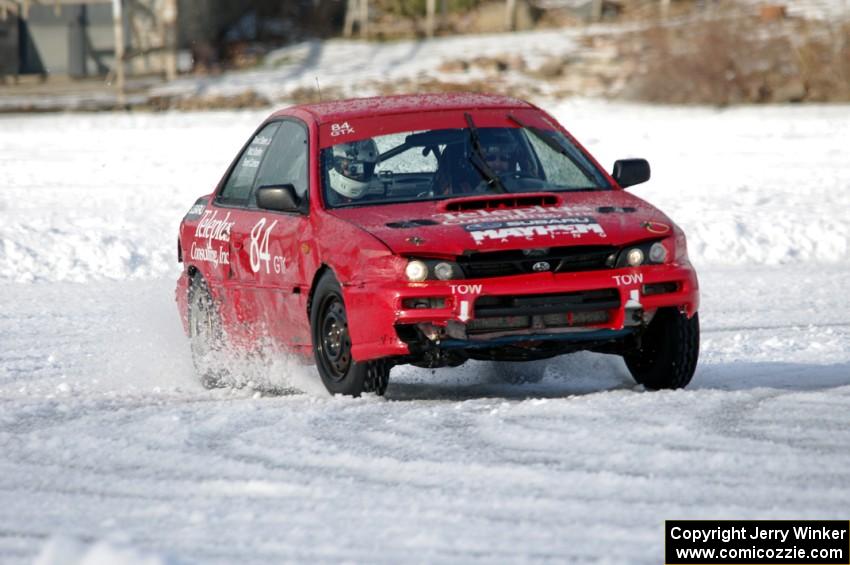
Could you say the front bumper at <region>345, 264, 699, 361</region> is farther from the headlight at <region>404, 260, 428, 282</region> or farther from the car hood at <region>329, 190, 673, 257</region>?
the car hood at <region>329, 190, 673, 257</region>

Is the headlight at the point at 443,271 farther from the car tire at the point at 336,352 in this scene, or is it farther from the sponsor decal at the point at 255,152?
the sponsor decal at the point at 255,152

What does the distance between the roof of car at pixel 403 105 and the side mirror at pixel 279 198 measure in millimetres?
624

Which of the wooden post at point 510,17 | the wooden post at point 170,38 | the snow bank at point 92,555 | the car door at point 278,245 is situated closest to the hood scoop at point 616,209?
the car door at point 278,245

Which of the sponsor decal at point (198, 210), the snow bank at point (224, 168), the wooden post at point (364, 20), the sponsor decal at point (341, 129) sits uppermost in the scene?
the sponsor decal at point (341, 129)

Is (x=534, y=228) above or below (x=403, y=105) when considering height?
below

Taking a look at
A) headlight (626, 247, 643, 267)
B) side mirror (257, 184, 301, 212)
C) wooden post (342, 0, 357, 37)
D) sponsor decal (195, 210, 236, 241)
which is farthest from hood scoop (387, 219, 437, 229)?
wooden post (342, 0, 357, 37)

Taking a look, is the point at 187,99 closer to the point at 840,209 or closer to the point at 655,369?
the point at 840,209

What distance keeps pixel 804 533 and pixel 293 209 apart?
391 centimetres

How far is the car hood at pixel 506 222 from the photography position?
7.39 metres

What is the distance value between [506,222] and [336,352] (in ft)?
3.37

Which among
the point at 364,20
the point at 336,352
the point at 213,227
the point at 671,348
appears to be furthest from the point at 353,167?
the point at 364,20

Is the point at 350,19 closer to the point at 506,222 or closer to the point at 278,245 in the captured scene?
the point at 278,245

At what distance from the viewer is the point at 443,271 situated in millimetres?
7332

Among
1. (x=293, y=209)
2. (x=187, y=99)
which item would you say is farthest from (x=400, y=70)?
(x=293, y=209)
